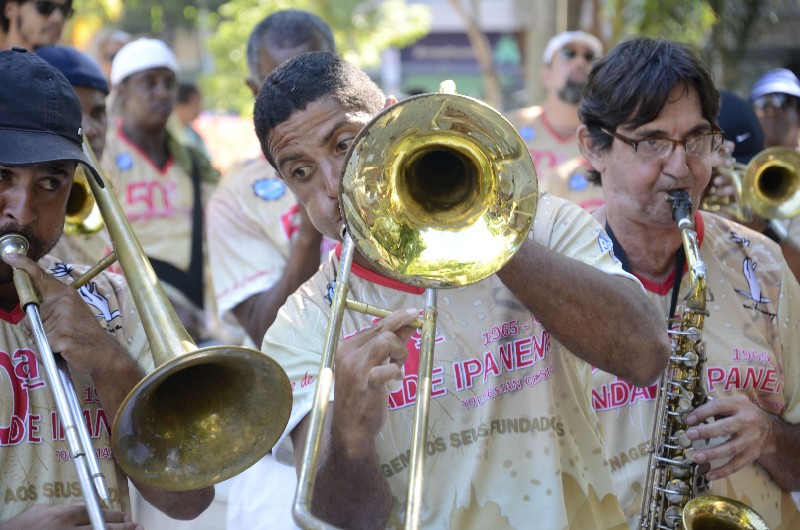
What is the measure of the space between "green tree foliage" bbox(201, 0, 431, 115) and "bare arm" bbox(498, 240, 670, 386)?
13089 millimetres

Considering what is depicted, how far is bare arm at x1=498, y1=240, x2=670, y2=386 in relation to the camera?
2.48m

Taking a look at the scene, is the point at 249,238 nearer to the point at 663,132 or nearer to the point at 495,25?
the point at 663,132

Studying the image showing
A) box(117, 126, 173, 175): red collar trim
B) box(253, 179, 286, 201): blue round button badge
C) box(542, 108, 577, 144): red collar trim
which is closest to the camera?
box(253, 179, 286, 201): blue round button badge

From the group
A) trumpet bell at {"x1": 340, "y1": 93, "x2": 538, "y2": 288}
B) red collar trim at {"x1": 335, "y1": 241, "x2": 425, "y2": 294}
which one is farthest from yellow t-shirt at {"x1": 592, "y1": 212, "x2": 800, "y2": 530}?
trumpet bell at {"x1": 340, "y1": 93, "x2": 538, "y2": 288}

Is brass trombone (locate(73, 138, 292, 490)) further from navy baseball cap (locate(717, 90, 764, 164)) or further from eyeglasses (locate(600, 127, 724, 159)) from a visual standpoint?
navy baseball cap (locate(717, 90, 764, 164))

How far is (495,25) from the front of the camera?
27203 millimetres

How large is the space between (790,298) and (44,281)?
2.07 metres

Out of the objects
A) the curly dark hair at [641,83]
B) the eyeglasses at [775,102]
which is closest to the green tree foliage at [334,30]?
the eyeglasses at [775,102]

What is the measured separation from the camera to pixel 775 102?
5879 millimetres

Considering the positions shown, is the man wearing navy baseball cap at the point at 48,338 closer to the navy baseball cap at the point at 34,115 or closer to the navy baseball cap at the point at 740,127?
the navy baseball cap at the point at 34,115

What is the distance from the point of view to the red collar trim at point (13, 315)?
254 cm

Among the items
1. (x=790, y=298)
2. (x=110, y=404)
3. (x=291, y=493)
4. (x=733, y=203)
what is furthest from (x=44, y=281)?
(x=733, y=203)

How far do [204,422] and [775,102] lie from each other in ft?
14.5

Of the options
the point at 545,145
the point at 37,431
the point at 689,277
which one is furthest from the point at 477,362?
the point at 545,145
